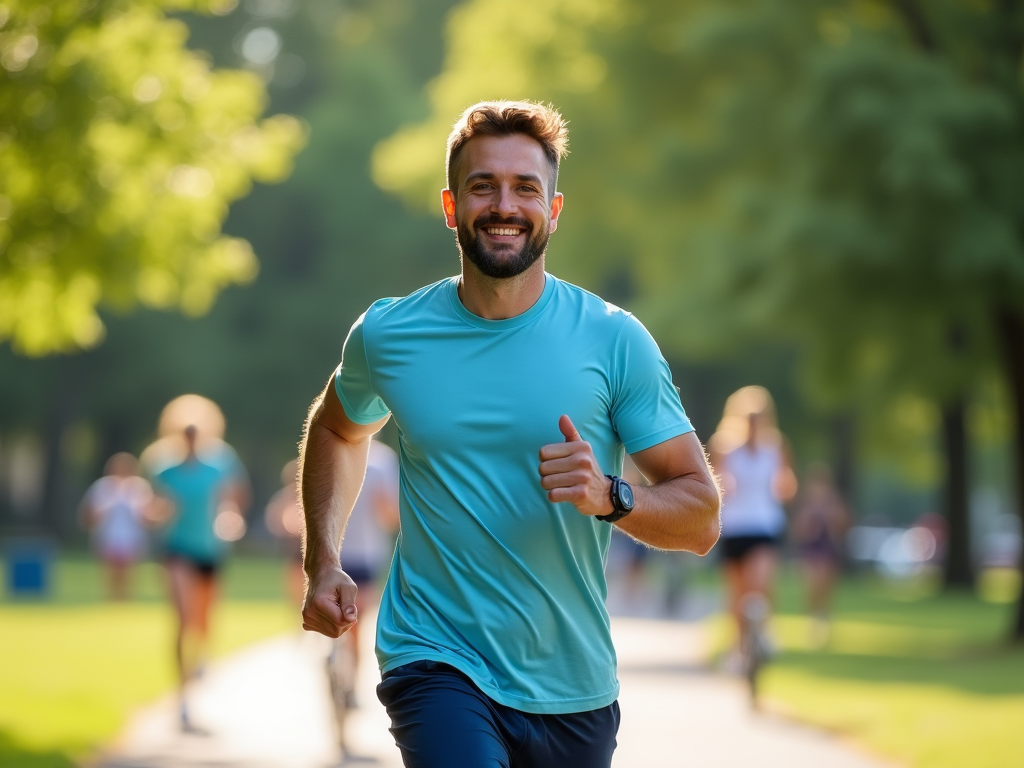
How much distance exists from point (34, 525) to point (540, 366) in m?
58.0

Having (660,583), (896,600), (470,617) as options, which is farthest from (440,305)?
(660,583)

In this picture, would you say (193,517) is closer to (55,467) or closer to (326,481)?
(326,481)

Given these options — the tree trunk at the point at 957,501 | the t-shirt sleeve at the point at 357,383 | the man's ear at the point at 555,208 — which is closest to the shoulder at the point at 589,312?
the man's ear at the point at 555,208

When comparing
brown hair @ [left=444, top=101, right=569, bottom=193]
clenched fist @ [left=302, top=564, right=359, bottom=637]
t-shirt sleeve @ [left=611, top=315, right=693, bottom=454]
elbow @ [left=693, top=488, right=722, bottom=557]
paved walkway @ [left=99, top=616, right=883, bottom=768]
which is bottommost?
paved walkway @ [left=99, top=616, right=883, bottom=768]

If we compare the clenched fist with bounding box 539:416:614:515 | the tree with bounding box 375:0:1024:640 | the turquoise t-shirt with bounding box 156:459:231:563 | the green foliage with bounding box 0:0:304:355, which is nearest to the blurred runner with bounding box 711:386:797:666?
the turquoise t-shirt with bounding box 156:459:231:563

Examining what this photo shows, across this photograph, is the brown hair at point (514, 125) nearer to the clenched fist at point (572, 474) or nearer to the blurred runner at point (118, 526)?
the clenched fist at point (572, 474)

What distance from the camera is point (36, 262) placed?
42.5 feet

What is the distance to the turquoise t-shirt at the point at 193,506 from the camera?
12453 mm

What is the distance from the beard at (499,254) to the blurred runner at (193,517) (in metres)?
8.04

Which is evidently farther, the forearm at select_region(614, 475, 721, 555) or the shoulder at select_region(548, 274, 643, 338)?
the shoulder at select_region(548, 274, 643, 338)

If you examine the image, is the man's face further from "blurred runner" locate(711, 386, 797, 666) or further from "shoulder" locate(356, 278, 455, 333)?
"blurred runner" locate(711, 386, 797, 666)

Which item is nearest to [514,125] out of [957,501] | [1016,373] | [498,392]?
[498,392]

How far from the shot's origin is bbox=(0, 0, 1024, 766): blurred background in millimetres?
12641

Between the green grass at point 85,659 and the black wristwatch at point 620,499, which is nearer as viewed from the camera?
the black wristwatch at point 620,499
